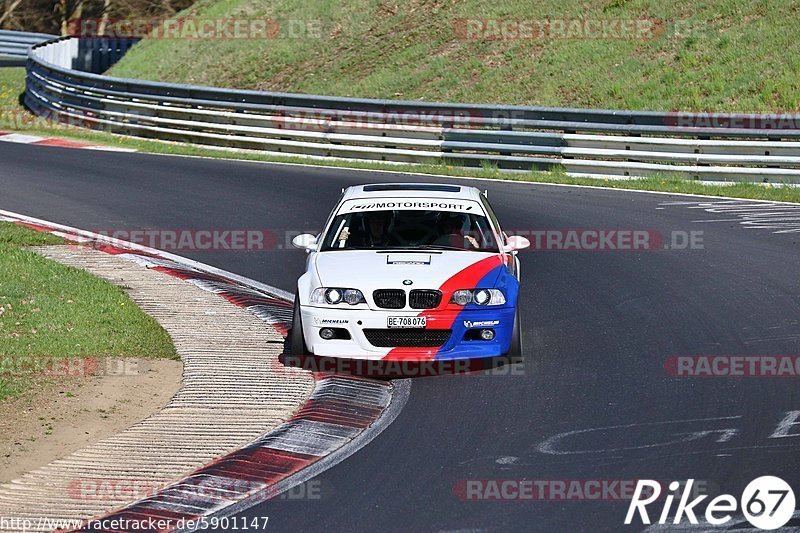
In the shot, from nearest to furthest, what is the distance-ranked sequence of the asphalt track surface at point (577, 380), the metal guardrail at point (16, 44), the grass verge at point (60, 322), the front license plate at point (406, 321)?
the asphalt track surface at point (577, 380) → the front license plate at point (406, 321) → the grass verge at point (60, 322) → the metal guardrail at point (16, 44)

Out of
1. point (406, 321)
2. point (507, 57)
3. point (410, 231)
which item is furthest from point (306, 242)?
point (507, 57)

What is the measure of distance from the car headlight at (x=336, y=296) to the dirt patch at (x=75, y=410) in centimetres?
124

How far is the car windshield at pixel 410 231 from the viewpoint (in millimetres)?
10719

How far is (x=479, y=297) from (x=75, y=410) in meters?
3.21

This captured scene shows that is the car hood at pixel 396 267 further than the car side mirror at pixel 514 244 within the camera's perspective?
No

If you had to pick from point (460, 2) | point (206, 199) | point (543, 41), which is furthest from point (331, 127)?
point (460, 2)

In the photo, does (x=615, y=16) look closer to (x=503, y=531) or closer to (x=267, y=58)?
(x=267, y=58)

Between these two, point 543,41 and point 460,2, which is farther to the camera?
point 460,2

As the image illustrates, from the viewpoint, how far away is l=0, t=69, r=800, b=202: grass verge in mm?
19062

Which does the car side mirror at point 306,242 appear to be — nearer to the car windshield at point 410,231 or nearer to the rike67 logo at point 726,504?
the car windshield at point 410,231

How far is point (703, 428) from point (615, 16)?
2259 centimetres

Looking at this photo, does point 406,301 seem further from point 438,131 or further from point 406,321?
point 438,131

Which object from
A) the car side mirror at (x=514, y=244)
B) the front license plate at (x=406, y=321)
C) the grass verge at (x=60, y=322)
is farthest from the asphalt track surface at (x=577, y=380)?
the grass verge at (x=60, y=322)

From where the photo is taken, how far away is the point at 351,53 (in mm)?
32969
